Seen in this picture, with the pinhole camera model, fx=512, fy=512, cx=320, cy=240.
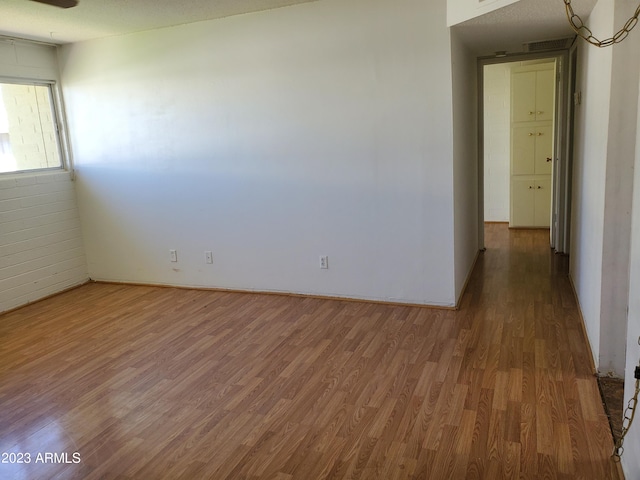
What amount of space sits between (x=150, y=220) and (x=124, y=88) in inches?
52.5

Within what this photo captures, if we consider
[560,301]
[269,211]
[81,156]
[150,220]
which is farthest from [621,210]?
[81,156]

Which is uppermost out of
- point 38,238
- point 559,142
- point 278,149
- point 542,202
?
point 278,149

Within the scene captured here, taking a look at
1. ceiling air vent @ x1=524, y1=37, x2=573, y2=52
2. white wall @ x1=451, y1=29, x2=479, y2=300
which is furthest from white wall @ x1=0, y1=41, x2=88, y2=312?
ceiling air vent @ x1=524, y1=37, x2=573, y2=52

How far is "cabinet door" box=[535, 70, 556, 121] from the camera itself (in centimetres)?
686

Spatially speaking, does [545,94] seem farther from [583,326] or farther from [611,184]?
[611,184]

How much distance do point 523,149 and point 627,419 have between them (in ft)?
18.6

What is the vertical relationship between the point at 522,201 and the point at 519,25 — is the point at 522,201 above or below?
below

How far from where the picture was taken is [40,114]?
534 cm

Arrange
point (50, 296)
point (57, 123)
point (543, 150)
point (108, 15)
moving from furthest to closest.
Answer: point (543, 150) < point (57, 123) < point (50, 296) < point (108, 15)

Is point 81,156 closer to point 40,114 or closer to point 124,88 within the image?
point 40,114

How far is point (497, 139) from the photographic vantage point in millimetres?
7699

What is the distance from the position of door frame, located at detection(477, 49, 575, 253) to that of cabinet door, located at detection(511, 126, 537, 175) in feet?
3.88

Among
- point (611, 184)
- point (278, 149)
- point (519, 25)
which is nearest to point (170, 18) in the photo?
point (278, 149)

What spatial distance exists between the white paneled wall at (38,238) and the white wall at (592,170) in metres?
4.99
